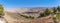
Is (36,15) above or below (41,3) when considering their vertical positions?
below

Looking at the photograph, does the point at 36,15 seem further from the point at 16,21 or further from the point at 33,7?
the point at 16,21

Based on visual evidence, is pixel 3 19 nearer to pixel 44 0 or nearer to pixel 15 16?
pixel 15 16

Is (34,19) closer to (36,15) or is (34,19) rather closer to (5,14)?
(36,15)

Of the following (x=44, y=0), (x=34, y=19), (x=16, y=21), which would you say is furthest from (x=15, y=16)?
(x=44, y=0)

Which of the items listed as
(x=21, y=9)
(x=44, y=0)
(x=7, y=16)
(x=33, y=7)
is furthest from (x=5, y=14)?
(x=44, y=0)

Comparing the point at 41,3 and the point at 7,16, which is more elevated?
the point at 41,3

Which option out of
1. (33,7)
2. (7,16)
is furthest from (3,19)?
(33,7)

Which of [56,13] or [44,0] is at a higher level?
[44,0]
